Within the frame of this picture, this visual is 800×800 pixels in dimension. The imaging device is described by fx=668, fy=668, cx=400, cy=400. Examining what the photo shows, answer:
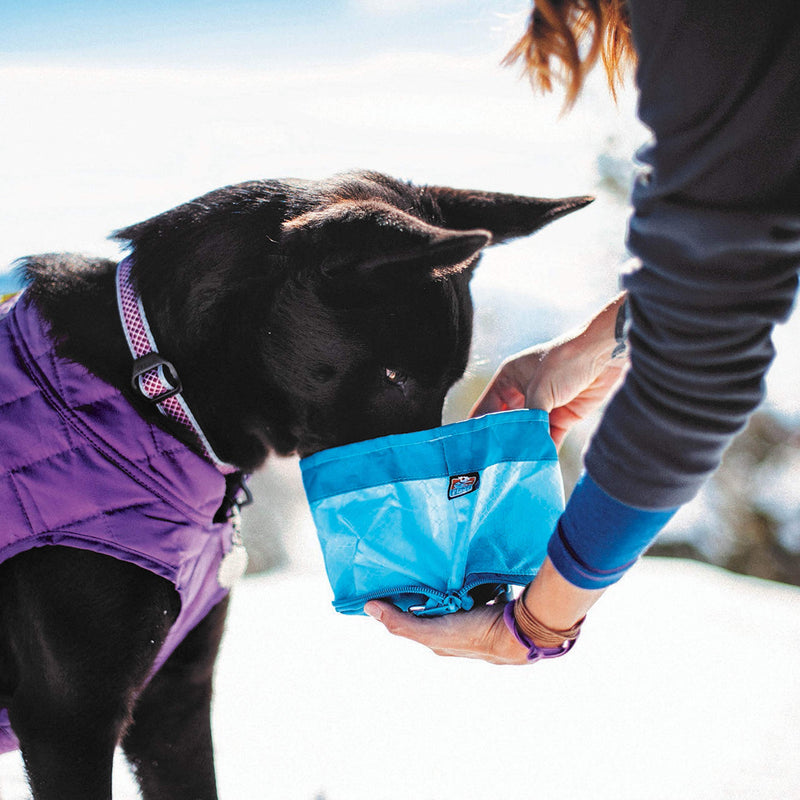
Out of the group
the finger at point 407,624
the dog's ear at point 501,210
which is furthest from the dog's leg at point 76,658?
the dog's ear at point 501,210

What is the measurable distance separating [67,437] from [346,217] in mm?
744

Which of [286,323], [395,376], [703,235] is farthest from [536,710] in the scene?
[703,235]

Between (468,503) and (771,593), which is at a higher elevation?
(468,503)

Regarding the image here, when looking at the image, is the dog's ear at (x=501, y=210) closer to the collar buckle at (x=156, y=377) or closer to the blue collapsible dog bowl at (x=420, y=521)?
the blue collapsible dog bowl at (x=420, y=521)

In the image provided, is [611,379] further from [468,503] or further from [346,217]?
[346,217]

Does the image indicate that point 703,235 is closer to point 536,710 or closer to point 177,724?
point 177,724

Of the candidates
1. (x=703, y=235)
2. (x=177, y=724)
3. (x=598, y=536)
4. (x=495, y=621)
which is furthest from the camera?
(x=177, y=724)

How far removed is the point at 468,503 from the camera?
1.51 meters

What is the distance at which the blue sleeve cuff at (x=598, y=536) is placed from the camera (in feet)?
3.25

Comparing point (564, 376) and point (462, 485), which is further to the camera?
point (564, 376)

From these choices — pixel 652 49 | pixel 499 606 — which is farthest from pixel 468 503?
pixel 652 49

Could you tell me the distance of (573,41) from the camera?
1.18 metres

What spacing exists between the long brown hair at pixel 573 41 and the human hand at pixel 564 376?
56 centimetres

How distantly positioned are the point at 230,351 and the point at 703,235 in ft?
3.46
